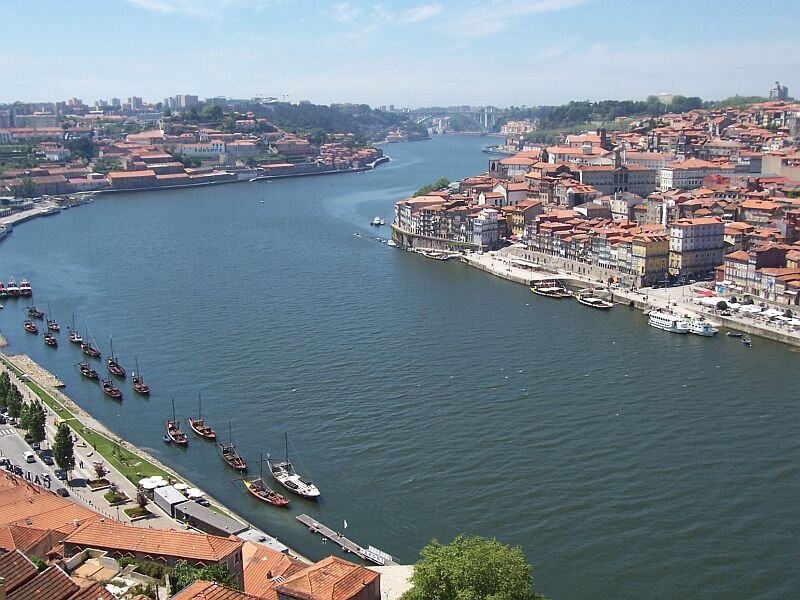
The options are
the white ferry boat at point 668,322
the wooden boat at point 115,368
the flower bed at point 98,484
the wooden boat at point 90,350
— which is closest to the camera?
the flower bed at point 98,484

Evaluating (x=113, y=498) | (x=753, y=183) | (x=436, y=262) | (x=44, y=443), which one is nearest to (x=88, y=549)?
(x=113, y=498)

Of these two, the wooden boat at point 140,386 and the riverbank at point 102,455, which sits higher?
the wooden boat at point 140,386

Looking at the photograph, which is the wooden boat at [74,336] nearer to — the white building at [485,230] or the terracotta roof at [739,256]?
the white building at [485,230]

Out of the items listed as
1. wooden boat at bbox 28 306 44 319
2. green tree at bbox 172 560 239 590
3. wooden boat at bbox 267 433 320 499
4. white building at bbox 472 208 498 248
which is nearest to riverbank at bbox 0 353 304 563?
wooden boat at bbox 267 433 320 499

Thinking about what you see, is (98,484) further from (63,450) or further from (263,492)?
(263,492)

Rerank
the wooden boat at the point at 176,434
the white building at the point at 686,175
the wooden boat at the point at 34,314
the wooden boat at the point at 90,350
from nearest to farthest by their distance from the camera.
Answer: the wooden boat at the point at 176,434, the wooden boat at the point at 90,350, the wooden boat at the point at 34,314, the white building at the point at 686,175

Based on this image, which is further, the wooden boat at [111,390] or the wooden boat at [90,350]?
the wooden boat at [90,350]

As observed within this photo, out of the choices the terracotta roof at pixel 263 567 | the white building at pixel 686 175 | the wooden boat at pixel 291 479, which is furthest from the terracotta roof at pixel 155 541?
the white building at pixel 686 175
